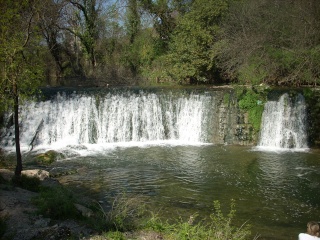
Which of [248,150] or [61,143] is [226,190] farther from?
[61,143]

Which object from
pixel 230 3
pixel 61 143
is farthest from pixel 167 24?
pixel 61 143

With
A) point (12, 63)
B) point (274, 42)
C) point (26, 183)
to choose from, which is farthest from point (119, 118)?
point (12, 63)

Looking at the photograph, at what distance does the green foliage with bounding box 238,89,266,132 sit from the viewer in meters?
15.7

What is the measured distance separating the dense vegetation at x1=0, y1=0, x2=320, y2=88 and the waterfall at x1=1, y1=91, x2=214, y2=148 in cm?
306

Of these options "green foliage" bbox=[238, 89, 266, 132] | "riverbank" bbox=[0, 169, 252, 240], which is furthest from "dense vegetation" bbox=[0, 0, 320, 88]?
"riverbank" bbox=[0, 169, 252, 240]

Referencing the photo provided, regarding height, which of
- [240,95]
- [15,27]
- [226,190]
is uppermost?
[15,27]

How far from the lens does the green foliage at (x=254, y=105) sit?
51.5 feet

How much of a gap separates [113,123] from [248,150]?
6.51 metres

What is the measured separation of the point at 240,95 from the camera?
16234 mm

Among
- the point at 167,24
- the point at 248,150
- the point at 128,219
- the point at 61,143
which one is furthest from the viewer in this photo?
the point at 167,24

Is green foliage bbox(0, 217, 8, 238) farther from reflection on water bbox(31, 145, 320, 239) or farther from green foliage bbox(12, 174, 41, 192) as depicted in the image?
reflection on water bbox(31, 145, 320, 239)

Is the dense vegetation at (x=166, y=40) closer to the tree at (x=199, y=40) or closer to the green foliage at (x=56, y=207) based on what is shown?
the tree at (x=199, y=40)

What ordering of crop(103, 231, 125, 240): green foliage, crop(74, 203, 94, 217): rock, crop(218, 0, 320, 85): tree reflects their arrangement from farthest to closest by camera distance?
crop(218, 0, 320, 85): tree < crop(74, 203, 94, 217): rock < crop(103, 231, 125, 240): green foliage

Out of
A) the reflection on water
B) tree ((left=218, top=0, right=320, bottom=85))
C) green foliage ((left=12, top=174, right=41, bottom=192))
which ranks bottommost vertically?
the reflection on water
